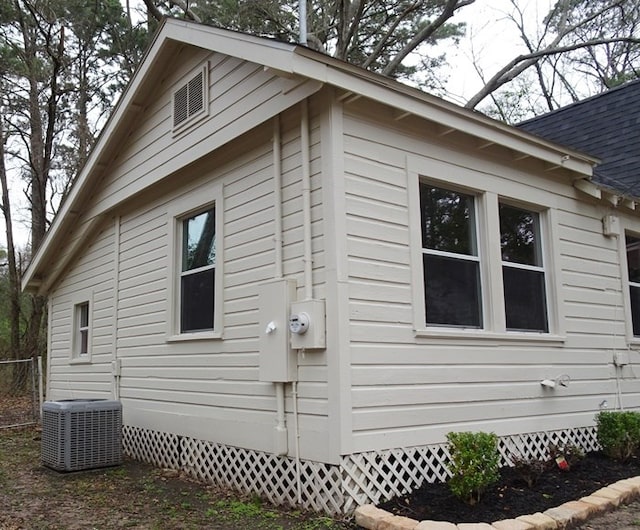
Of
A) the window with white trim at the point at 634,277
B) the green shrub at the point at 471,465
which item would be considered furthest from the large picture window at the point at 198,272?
the window with white trim at the point at 634,277

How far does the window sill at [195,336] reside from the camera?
5.80 metres

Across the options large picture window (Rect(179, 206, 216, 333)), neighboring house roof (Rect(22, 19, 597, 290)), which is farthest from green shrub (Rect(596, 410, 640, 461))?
large picture window (Rect(179, 206, 216, 333))

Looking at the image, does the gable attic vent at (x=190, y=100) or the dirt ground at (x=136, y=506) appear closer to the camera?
the dirt ground at (x=136, y=506)

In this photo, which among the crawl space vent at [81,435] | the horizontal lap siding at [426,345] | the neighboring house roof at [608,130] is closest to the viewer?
the horizontal lap siding at [426,345]

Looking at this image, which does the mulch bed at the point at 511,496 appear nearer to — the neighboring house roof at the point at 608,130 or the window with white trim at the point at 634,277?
the window with white trim at the point at 634,277

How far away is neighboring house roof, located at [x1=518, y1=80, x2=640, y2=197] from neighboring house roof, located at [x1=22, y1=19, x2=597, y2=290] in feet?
7.50

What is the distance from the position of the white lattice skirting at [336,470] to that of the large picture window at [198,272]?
1244 mm

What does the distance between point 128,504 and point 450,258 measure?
3.51 metres

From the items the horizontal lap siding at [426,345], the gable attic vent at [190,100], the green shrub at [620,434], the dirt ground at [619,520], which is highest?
the gable attic vent at [190,100]

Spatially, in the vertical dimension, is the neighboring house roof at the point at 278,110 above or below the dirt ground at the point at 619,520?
above

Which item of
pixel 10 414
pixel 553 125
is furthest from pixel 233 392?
pixel 10 414

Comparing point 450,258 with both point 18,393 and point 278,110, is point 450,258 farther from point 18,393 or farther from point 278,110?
point 18,393

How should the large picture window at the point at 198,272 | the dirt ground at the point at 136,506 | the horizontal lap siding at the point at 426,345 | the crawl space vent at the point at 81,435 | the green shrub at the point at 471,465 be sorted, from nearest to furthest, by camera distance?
the green shrub at the point at 471,465 → the dirt ground at the point at 136,506 → the horizontal lap siding at the point at 426,345 → the large picture window at the point at 198,272 → the crawl space vent at the point at 81,435

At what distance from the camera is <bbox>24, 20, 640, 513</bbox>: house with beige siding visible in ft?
14.9
